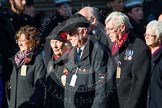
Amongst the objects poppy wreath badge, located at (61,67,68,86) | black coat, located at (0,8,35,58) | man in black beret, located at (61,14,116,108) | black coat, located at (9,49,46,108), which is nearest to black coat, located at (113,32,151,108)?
man in black beret, located at (61,14,116,108)

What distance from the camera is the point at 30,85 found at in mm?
7180

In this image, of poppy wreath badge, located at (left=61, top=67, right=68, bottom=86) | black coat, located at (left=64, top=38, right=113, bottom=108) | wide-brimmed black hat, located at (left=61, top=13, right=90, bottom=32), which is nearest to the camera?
black coat, located at (left=64, top=38, right=113, bottom=108)

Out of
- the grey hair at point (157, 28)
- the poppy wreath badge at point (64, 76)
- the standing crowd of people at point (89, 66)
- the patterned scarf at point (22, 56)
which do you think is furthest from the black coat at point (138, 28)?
the poppy wreath badge at point (64, 76)

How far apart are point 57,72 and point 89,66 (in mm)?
586

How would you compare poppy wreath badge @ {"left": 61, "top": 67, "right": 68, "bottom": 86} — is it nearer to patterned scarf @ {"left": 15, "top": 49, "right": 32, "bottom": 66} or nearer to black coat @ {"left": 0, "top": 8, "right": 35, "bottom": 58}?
patterned scarf @ {"left": 15, "top": 49, "right": 32, "bottom": 66}

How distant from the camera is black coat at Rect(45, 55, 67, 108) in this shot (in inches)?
269

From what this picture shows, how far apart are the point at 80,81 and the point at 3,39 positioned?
248 cm

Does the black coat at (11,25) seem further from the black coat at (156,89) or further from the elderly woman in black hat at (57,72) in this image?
the black coat at (156,89)

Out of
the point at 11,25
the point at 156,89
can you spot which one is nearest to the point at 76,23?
the point at 156,89

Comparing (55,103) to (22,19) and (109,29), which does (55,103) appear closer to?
(109,29)

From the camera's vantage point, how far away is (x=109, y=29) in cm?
672

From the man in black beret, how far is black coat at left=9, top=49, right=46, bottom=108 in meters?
0.55

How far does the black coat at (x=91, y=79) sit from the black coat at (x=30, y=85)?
596mm

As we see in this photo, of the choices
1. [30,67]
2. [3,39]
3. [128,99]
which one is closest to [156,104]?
[128,99]
